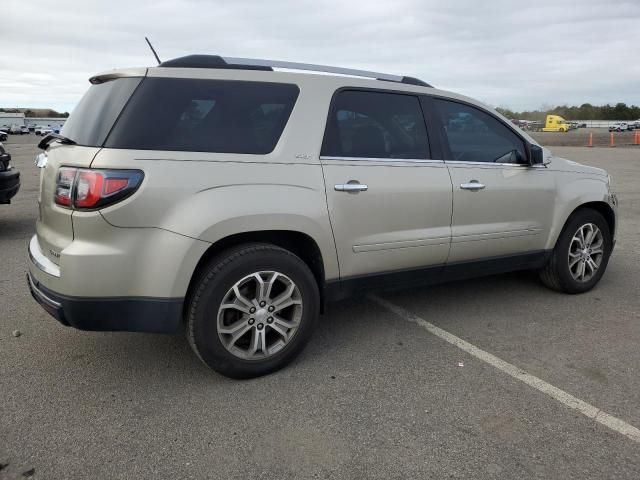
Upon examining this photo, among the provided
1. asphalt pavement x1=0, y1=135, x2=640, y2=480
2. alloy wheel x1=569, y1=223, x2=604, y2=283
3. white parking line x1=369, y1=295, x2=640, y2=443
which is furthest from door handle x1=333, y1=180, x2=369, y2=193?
alloy wheel x1=569, y1=223, x2=604, y2=283

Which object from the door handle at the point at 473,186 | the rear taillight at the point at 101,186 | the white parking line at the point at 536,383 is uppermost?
the rear taillight at the point at 101,186


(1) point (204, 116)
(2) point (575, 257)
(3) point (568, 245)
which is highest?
(1) point (204, 116)

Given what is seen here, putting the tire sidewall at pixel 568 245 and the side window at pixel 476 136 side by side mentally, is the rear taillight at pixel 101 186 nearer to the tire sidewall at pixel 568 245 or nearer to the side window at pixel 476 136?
the side window at pixel 476 136

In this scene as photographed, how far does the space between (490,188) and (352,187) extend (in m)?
1.29

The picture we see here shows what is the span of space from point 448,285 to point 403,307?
795 mm

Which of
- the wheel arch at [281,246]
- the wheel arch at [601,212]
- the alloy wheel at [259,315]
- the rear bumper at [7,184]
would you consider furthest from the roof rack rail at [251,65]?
the rear bumper at [7,184]

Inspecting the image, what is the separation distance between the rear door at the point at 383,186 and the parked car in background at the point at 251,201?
10mm

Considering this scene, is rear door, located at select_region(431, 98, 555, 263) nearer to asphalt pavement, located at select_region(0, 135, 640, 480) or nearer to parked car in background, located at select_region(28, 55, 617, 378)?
parked car in background, located at select_region(28, 55, 617, 378)

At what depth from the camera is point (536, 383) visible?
314 cm

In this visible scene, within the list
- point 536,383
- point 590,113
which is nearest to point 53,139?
point 536,383

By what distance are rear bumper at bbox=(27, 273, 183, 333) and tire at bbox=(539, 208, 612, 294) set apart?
10.9 feet

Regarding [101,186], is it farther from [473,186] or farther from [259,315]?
[473,186]

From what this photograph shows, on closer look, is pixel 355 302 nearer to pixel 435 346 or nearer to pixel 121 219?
pixel 435 346

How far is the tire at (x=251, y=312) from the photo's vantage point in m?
2.94
